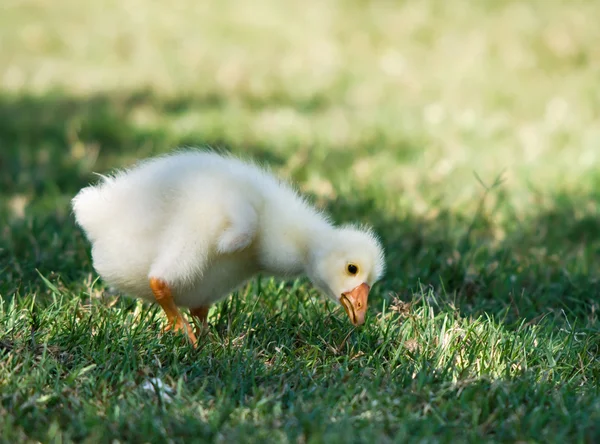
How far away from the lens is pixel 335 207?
6551 mm

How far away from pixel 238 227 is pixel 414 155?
4394mm

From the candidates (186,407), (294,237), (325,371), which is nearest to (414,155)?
(294,237)

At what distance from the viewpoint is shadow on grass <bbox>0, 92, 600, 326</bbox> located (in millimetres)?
5055

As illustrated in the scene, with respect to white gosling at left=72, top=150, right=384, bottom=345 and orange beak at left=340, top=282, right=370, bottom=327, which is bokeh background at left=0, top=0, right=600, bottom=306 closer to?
white gosling at left=72, top=150, right=384, bottom=345

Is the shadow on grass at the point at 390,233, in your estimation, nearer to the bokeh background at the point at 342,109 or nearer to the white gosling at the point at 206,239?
the bokeh background at the point at 342,109

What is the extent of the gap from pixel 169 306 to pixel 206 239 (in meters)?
0.34

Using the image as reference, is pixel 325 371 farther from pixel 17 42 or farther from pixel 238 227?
pixel 17 42

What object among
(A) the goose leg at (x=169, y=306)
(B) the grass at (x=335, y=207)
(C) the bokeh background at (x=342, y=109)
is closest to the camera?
(B) the grass at (x=335, y=207)

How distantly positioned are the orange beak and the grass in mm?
73

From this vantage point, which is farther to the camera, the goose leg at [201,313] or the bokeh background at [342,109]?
the bokeh background at [342,109]

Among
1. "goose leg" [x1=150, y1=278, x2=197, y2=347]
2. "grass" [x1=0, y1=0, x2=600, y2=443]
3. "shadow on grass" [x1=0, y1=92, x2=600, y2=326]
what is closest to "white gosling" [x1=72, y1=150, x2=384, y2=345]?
"goose leg" [x1=150, y1=278, x2=197, y2=347]

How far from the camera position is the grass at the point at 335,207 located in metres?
3.42

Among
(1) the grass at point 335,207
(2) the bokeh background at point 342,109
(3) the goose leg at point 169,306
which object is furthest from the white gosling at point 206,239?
(2) the bokeh background at point 342,109

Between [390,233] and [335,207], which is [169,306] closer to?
[390,233]
